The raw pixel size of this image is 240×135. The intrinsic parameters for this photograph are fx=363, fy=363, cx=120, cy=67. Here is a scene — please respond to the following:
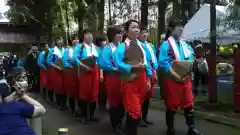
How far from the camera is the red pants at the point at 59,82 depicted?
8.85m

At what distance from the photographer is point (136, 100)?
496 centimetres

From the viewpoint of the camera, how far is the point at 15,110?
3.16 meters

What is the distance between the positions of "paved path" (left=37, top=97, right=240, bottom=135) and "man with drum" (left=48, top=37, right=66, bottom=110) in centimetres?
86

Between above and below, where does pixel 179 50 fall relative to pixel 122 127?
above

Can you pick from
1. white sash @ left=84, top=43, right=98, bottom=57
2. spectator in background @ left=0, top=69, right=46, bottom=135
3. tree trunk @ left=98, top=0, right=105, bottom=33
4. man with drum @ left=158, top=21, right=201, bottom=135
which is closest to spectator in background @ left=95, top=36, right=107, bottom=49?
white sash @ left=84, top=43, right=98, bottom=57

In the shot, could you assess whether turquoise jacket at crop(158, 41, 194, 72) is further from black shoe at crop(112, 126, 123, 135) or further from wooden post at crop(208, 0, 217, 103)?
wooden post at crop(208, 0, 217, 103)

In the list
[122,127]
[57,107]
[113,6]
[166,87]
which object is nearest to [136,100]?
[166,87]

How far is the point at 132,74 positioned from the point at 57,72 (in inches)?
170

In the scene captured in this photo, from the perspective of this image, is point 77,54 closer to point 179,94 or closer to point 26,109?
point 179,94

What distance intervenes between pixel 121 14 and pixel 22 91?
2020 cm

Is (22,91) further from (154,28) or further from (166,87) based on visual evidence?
(154,28)

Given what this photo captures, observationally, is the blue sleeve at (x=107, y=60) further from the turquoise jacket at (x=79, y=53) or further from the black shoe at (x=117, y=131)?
the black shoe at (x=117, y=131)

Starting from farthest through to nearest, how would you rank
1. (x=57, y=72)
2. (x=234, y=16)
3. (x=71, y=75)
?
1. (x=234, y=16)
2. (x=57, y=72)
3. (x=71, y=75)

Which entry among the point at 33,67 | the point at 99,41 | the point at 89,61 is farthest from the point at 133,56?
the point at 33,67
